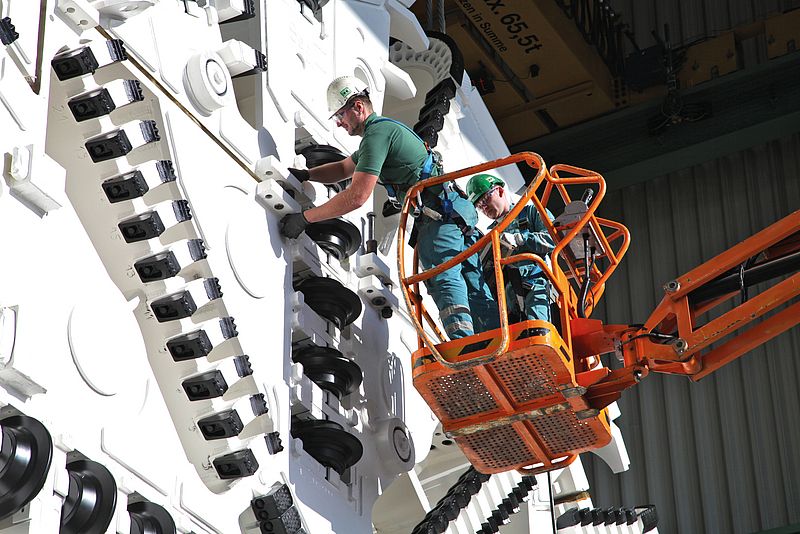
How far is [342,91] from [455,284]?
1.54 m

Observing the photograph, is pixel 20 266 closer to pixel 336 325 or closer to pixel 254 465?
pixel 254 465

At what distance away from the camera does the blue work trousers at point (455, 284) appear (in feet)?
26.2

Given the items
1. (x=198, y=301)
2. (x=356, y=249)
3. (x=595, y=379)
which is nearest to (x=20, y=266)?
(x=198, y=301)

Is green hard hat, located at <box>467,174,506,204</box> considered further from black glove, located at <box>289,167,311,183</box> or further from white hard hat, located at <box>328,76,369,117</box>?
black glove, located at <box>289,167,311,183</box>

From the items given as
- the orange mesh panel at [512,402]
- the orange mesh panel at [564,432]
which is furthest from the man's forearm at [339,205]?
the orange mesh panel at [564,432]

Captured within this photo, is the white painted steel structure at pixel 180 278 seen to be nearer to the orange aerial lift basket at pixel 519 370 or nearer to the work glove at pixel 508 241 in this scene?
the orange aerial lift basket at pixel 519 370

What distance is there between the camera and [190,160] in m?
7.21

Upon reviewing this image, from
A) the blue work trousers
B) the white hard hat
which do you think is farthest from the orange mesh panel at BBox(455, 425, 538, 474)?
the white hard hat

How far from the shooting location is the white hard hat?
8562mm

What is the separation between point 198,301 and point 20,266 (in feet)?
4.26

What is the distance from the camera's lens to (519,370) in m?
7.79

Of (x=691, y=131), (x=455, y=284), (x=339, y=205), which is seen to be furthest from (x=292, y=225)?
(x=691, y=131)

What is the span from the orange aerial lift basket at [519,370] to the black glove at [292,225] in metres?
0.61

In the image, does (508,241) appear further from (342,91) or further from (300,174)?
(342,91)
